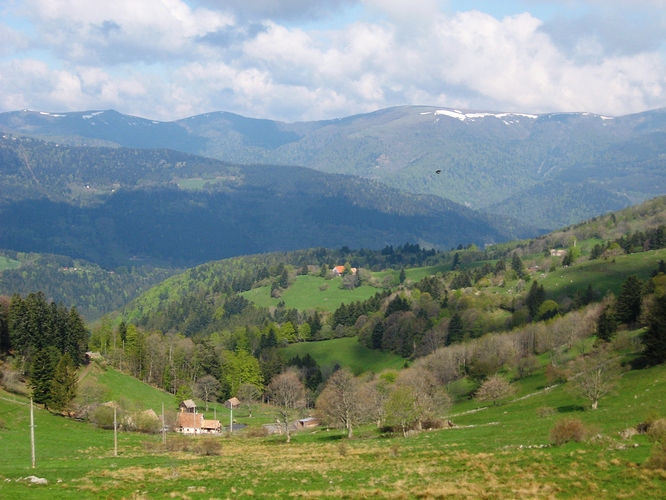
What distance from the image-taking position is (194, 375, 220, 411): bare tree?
117688 millimetres

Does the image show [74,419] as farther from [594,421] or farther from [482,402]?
[594,421]

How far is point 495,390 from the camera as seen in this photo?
7600 cm

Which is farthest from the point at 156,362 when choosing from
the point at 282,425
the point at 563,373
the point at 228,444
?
the point at 563,373

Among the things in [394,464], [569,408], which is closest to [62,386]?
[394,464]

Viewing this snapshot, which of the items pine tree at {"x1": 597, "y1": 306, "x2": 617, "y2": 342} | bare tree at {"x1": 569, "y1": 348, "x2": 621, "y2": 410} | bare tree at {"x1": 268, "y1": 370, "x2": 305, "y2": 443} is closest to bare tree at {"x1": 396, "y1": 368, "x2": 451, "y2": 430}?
bare tree at {"x1": 569, "y1": 348, "x2": 621, "y2": 410}

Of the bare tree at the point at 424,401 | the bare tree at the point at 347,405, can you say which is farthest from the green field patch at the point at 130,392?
the bare tree at the point at 424,401

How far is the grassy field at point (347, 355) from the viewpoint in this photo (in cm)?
13025

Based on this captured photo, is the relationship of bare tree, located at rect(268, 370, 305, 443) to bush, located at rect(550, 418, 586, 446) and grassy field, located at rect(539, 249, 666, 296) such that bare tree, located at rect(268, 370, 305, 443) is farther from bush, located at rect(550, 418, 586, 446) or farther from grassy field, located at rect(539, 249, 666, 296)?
grassy field, located at rect(539, 249, 666, 296)

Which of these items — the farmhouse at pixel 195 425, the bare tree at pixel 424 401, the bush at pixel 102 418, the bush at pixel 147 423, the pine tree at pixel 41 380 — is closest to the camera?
the bare tree at pixel 424 401

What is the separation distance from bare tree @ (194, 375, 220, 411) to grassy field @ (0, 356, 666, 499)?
5178 centimetres

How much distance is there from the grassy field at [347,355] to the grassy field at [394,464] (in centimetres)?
6429

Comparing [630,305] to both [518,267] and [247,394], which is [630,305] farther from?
[518,267]

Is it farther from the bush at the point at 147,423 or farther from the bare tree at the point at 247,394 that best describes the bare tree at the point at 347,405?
the bare tree at the point at 247,394

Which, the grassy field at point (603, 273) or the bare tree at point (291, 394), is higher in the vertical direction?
the grassy field at point (603, 273)
